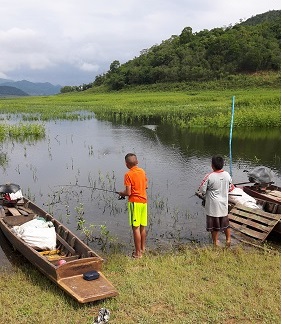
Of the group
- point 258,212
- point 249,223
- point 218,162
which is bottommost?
point 249,223

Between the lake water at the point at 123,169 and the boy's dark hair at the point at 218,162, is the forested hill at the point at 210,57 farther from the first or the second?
the boy's dark hair at the point at 218,162

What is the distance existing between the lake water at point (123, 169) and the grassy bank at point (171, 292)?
6.30ft

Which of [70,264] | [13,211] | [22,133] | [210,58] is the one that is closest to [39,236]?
[70,264]

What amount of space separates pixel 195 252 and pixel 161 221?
2.88 metres

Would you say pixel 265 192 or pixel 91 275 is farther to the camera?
pixel 265 192

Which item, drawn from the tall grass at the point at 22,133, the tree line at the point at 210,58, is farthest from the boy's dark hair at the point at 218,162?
the tree line at the point at 210,58

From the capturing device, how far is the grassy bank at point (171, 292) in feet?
18.1

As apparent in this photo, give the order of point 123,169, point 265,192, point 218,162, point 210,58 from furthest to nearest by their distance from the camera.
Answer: point 210,58 → point 123,169 → point 265,192 → point 218,162

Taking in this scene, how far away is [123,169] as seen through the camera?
17016 mm

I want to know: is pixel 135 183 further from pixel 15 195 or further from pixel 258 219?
pixel 15 195

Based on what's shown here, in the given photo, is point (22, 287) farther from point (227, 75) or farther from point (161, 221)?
point (227, 75)

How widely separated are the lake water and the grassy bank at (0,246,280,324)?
1.92m

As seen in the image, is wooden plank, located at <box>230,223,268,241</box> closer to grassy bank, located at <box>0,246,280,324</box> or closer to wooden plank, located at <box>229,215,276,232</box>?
wooden plank, located at <box>229,215,276,232</box>

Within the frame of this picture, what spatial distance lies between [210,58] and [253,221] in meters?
75.8
